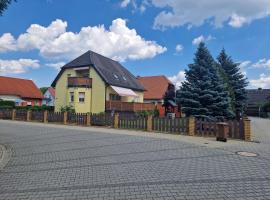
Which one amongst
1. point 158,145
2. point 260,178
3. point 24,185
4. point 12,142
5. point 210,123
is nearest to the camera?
point 24,185

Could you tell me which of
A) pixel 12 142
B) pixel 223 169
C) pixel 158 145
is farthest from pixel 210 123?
pixel 12 142

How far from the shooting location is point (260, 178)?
→ 658cm

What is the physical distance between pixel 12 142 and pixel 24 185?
7.84 meters

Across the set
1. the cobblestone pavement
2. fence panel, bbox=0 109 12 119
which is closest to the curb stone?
the cobblestone pavement

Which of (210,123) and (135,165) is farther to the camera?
(210,123)

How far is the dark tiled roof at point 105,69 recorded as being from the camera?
1318 inches

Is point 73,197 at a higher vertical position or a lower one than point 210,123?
lower

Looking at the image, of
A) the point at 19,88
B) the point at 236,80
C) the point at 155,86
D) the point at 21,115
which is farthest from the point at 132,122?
the point at 19,88

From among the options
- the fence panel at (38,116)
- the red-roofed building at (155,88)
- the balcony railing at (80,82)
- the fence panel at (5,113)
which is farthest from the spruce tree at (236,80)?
the fence panel at (5,113)

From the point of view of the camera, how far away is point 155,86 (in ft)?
163

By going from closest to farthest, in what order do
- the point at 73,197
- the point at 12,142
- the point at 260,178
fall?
the point at 73,197 → the point at 260,178 → the point at 12,142

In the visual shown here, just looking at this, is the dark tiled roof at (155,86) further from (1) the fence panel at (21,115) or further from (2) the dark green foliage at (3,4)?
(2) the dark green foliage at (3,4)

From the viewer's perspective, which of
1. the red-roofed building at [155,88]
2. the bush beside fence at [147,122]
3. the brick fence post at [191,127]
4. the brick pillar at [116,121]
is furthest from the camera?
the red-roofed building at [155,88]

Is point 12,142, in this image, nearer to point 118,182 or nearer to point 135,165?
point 135,165
